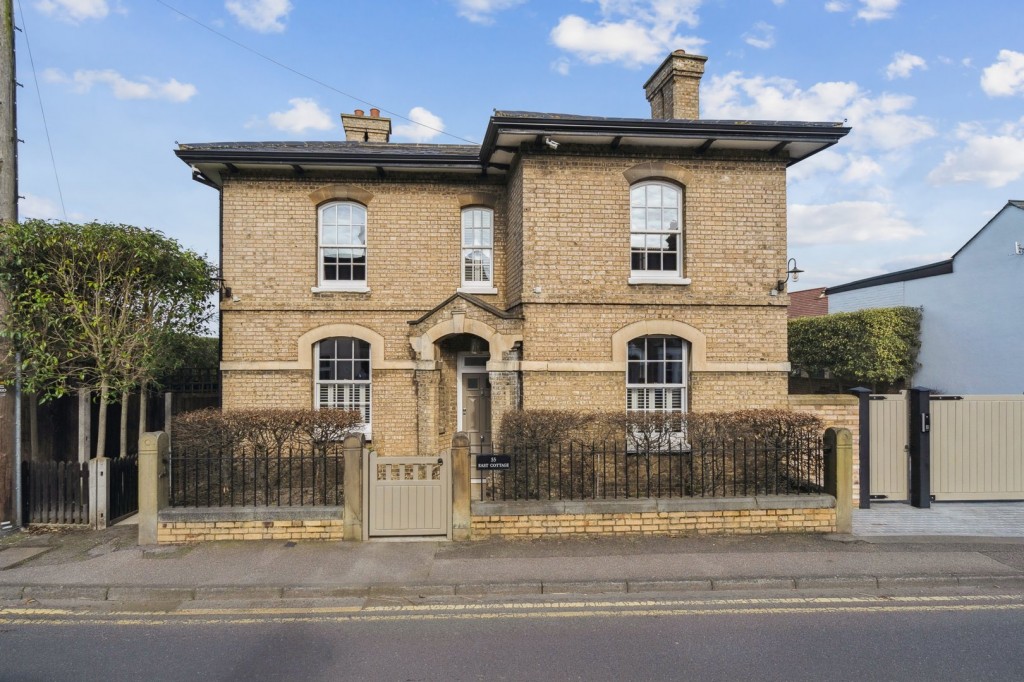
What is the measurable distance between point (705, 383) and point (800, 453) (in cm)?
294

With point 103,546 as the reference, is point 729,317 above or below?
above

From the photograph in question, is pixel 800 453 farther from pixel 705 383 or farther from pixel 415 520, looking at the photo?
pixel 415 520

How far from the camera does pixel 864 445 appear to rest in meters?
9.04

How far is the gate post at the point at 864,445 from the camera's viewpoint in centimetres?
898

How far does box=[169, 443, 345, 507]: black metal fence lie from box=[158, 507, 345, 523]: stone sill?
0.18 m

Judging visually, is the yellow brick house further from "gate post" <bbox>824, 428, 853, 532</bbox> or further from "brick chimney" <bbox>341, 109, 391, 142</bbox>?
"gate post" <bbox>824, 428, 853, 532</bbox>

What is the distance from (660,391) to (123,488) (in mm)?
9032

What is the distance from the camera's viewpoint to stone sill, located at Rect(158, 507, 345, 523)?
23.5 feet

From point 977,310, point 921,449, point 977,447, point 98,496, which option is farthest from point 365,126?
point 977,310

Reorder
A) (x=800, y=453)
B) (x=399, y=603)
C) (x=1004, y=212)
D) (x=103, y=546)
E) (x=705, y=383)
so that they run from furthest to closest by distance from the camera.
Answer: (x=1004, y=212)
(x=705, y=383)
(x=800, y=453)
(x=103, y=546)
(x=399, y=603)

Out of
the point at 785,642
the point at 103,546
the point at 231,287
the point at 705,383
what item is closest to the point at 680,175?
the point at 705,383

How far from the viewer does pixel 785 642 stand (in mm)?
4910

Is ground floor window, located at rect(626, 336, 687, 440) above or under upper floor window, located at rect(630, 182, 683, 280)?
under

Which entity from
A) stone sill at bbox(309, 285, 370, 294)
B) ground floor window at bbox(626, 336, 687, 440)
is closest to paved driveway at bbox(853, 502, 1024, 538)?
ground floor window at bbox(626, 336, 687, 440)
